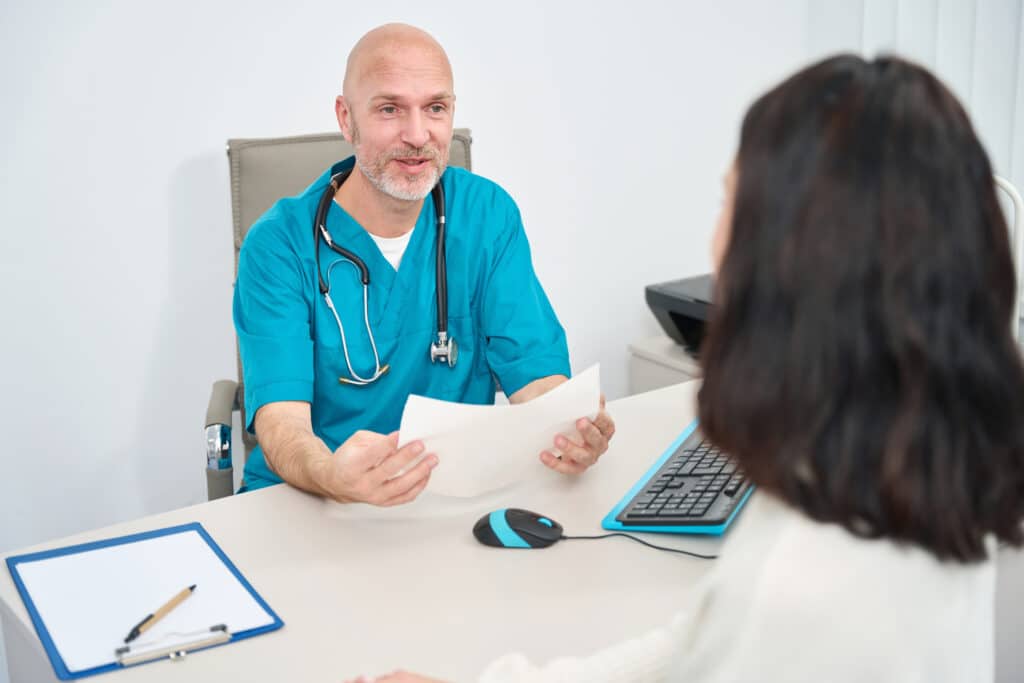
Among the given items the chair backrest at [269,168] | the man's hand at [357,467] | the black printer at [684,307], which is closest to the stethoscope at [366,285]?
the chair backrest at [269,168]

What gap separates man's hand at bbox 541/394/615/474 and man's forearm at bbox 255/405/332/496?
0.92 feet

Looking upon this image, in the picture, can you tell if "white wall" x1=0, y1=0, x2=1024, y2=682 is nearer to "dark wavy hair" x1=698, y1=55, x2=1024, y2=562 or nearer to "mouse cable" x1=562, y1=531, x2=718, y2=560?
"mouse cable" x1=562, y1=531, x2=718, y2=560

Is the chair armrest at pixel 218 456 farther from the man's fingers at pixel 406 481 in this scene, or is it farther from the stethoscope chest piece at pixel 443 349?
the man's fingers at pixel 406 481

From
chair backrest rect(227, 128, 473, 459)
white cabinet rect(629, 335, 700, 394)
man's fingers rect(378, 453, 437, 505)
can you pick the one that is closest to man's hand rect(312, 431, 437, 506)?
man's fingers rect(378, 453, 437, 505)

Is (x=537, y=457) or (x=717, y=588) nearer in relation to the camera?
(x=717, y=588)

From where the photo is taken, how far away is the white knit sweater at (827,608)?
1.96ft

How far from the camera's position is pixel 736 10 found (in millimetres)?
2604

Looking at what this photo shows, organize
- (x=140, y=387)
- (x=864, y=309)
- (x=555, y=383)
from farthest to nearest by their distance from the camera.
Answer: (x=140, y=387) < (x=555, y=383) < (x=864, y=309)

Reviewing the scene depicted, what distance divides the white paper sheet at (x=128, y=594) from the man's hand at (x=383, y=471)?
0.56 ft

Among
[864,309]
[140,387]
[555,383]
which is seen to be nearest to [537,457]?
[555,383]

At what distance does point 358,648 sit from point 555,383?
2.36ft

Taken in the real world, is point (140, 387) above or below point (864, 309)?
below

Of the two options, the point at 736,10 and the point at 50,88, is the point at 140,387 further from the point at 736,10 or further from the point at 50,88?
the point at 736,10

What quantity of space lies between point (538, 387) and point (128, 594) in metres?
0.73
